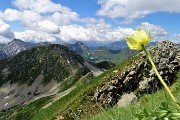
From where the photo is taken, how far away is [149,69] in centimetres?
2894

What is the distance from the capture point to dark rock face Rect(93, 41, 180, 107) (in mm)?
26959

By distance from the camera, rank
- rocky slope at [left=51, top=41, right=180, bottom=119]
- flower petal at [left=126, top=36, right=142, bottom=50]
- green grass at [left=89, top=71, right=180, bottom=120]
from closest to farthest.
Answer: flower petal at [left=126, top=36, right=142, bottom=50] < green grass at [left=89, top=71, right=180, bottom=120] < rocky slope at [left=51, top=41, right=180, bottom=119]

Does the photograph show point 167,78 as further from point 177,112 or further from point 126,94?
point 177,112

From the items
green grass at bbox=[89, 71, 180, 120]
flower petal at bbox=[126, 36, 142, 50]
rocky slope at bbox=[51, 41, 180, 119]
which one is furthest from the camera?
rocky slope at bbox=[51, 41, 180, 119]

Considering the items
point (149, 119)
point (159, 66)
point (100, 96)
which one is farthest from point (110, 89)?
point (149, 119)

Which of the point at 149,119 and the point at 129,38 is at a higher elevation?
the point at 129,38

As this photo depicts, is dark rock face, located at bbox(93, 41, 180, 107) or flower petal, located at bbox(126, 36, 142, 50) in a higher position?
flower petal, located at bbox(126, 36, 142, 50)

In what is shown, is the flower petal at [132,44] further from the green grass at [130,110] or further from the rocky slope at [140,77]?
the rocky slope at [140,77]

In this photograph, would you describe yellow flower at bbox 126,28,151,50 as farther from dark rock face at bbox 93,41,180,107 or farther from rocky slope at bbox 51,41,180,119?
dark rock face at bbox 93,41,180,107

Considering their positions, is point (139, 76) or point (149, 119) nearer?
point (149, 119)

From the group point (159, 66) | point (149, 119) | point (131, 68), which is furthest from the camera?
point (131, 68)

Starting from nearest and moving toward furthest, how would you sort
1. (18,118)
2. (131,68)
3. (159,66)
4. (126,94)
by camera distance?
(159,66) → (126,94) → (131,68) → (18,118)

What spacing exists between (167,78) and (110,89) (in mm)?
8755

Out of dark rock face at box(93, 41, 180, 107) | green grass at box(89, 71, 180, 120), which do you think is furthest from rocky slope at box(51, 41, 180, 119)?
green grass at box(89, 71, 180, 120)
